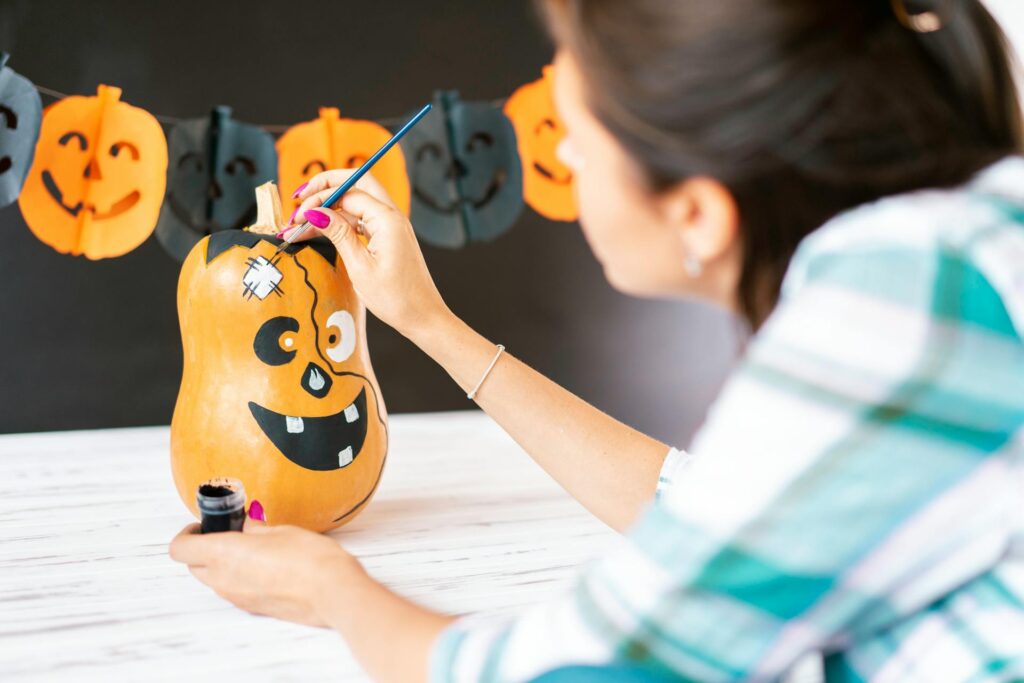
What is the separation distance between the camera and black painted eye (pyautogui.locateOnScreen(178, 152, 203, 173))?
1669 millimetres

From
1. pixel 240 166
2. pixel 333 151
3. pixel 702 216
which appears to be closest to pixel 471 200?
pixel 333 151

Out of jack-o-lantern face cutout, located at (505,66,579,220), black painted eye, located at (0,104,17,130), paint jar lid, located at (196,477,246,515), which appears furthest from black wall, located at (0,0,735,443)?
paint jar lid, located at (196,477,246,515)

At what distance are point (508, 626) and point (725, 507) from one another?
0.18 meters

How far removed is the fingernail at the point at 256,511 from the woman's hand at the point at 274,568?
0.46 ft

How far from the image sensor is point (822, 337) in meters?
0.50

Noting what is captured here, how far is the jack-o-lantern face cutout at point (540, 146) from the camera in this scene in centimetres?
193

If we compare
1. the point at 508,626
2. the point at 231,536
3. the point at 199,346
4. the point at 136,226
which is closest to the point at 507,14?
the point at 136,226

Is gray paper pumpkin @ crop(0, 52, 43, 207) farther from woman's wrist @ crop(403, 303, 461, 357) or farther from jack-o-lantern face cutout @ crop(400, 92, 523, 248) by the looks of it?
woman's wrist @ crop(403, 303, 461, 357)

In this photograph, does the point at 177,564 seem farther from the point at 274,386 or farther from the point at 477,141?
the point at 477,141

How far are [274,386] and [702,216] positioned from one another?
1.97ft

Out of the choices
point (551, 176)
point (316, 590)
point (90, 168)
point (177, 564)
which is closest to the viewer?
point (316, 590)

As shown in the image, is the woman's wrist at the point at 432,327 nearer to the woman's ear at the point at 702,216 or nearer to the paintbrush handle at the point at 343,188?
the paintbrush handle at the point at 343,188

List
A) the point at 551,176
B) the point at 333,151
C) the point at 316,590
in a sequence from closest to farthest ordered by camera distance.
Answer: the point at 316,590
the point at 333,151
the point at 551,176

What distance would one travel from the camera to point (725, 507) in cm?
50
